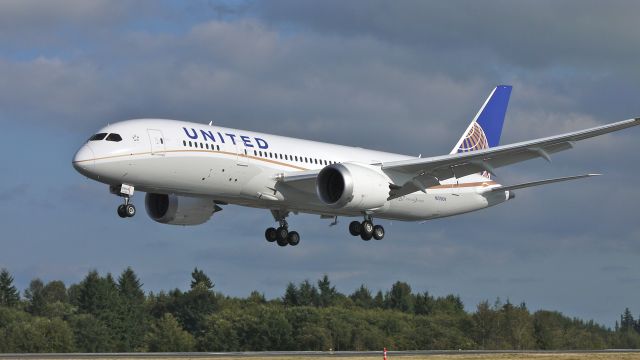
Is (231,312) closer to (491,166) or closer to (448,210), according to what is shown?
(448,210)

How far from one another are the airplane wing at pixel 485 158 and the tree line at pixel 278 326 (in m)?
35.1

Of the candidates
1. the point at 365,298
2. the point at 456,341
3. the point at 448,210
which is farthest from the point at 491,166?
the point at 365,298

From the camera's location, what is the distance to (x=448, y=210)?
192 feet

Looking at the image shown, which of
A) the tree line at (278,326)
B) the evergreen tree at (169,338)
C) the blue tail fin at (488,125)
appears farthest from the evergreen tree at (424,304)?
the blue tail fin at (488,125)

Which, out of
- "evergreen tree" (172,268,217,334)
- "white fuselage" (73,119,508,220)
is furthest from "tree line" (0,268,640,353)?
"white fuselage" (73,119,508,220)

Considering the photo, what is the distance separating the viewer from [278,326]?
102438 mm

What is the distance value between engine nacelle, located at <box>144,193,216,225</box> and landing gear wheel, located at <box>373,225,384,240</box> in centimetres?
802

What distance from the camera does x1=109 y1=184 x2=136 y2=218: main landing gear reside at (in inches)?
1804

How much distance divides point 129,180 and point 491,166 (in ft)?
55.6

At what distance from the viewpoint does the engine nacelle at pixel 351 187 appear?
163ft

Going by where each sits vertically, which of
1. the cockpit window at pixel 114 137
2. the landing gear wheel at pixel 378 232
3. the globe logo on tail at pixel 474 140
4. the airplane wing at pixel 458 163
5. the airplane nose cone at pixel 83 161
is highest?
the globe logo on tail at pixel 474 140

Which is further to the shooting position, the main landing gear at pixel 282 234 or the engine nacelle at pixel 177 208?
the main landing gear at pixel 282 234

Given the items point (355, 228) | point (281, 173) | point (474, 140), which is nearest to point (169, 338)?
point (474, 140)

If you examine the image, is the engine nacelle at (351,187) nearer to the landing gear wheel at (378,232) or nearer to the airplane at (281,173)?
the airplane at (281,173)
